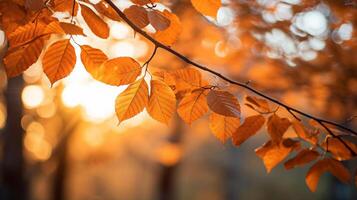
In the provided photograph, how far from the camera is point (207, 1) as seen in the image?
1239mm

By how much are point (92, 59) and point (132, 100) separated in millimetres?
169

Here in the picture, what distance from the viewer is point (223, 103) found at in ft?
3.67

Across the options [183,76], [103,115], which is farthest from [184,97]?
[103,115]

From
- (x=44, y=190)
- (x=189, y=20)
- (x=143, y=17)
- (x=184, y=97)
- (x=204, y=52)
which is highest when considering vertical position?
(x=143, y=17)

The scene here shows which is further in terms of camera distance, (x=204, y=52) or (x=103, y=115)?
(x=103, y=115)

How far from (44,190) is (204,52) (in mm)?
20100

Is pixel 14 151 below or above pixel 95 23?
below

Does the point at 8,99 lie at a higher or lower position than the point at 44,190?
higher

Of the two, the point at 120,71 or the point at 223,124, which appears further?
the point at 223,124

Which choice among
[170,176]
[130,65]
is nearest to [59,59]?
[130,65]

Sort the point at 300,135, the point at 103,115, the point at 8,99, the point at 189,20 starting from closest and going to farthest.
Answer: the point at 300,135 → the point at 189,20 → the point at 8,99 → the point at 103,115

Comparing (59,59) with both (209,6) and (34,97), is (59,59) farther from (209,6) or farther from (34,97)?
(34,97)

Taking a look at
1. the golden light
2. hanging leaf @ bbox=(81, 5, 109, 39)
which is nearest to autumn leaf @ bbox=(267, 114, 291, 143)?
hanging leaf @ bbox=(81, 5, 109, 39)

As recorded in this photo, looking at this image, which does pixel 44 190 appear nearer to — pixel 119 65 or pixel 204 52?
pixel 204 52
